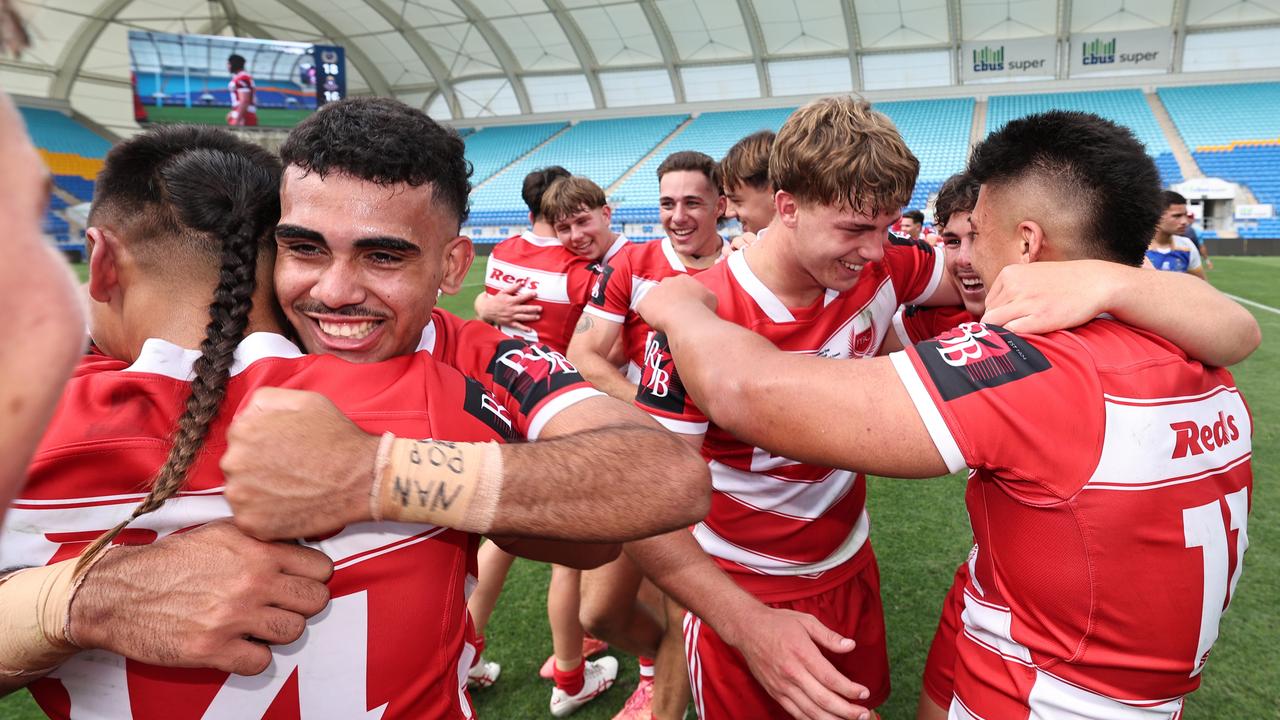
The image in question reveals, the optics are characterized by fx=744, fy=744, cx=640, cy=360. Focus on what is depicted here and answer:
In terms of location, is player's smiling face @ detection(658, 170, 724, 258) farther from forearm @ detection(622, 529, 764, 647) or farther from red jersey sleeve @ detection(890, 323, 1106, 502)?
red jersey sleeve @ detection(890, 323, 1106, 502)

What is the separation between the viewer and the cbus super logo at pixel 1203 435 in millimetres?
1462

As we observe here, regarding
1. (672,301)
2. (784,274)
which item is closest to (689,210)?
(784,274)

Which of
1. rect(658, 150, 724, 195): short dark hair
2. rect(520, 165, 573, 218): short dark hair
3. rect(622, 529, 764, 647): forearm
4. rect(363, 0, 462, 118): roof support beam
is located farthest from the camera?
rect(363, 0, 462, 118): roof support beam

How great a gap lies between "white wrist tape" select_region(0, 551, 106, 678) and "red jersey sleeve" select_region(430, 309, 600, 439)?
707 millimetres

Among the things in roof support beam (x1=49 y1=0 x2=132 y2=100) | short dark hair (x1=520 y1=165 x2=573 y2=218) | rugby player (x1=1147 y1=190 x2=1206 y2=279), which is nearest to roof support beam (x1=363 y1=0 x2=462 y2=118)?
roof support beam (x1=49 y1=0 x2=132 y2=100)

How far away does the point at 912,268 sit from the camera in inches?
105

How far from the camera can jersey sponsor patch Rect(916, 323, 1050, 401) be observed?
1444mm

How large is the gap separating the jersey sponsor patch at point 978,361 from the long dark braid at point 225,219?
1.30m

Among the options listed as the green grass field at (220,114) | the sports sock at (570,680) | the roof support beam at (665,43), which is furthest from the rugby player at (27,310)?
the green grass field at (220,114)

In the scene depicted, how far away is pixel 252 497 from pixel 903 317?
245 centimetres

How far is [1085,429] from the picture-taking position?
1.41 meters

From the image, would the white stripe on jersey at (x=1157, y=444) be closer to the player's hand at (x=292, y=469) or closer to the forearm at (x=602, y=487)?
the forearm at (x=602, y=487)

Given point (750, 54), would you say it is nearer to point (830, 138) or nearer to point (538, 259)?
point (538, 259)

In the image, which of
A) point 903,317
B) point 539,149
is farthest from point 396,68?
point 903,317
